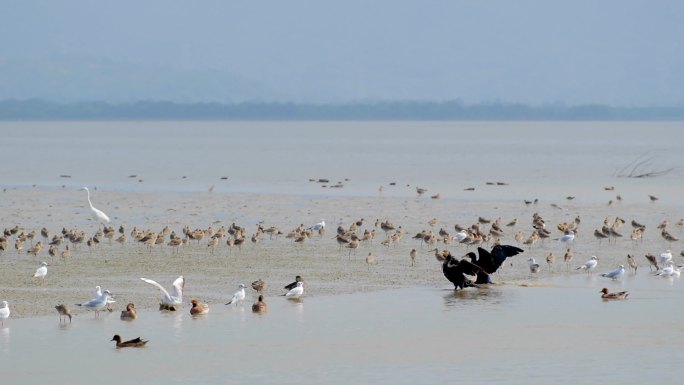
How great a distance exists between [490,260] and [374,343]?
4846 millimetres

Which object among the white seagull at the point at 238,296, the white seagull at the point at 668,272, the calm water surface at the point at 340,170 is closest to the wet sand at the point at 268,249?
the white seagull at the point at 238,296

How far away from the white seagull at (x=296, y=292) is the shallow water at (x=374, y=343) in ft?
0.52

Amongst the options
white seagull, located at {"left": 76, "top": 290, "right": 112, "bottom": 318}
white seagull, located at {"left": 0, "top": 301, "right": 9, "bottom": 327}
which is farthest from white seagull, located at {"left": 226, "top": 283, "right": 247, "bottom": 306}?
white seagull, located at {"left": 0, "top": 301, "right": 9, "bottom": 327}

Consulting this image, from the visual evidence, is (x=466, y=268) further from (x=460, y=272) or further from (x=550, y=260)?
(x=550, y=260)

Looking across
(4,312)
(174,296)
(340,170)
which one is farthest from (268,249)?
(340,170)

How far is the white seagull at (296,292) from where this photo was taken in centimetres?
1714

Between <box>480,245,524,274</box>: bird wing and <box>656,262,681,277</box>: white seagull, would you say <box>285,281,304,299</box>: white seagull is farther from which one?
<box>656,262,681,277</box>: white seagull

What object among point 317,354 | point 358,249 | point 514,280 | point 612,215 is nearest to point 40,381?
point 317,354

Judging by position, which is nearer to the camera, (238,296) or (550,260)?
(238,296)

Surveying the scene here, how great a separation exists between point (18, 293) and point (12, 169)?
127 feet

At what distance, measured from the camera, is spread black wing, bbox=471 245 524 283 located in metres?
19.0

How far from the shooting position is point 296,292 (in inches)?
677

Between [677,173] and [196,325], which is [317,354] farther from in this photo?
[677,173]

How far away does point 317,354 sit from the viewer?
14.1m
